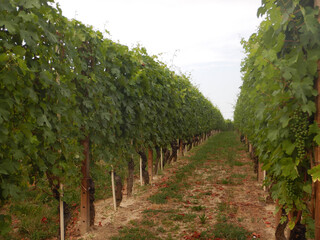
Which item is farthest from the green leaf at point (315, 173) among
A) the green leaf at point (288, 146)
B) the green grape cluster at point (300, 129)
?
the green leaf at point (288, 146)

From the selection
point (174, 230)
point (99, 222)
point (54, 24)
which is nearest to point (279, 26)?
point (54, 24)

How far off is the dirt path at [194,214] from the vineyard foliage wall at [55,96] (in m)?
1.39

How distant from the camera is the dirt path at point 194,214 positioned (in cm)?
542

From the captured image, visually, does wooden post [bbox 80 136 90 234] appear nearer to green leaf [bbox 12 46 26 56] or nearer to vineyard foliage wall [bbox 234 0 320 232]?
green leaf [bbox 12 46 26 56]

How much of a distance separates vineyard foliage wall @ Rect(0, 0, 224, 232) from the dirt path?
1.39 meters

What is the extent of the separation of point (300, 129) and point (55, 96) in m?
2.82

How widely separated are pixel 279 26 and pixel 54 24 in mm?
2748

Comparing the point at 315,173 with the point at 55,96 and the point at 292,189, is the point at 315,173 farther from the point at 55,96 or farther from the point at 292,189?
the point at 55,96

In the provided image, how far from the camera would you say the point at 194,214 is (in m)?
6.41

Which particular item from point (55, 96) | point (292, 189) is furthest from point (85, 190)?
point (292, 189)

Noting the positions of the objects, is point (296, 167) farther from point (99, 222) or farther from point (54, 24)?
point (99, 222)

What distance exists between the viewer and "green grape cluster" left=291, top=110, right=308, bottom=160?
3.05 m

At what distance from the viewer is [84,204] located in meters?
5.33

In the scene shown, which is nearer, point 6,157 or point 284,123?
point 6,157
